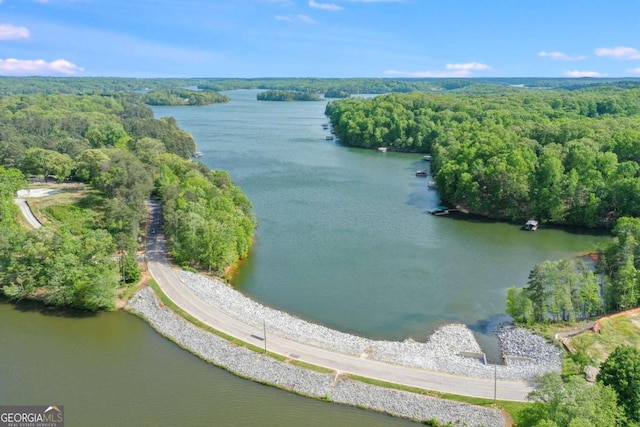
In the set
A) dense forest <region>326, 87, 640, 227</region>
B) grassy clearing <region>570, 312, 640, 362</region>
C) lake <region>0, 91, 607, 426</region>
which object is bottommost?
lake <region>0, 91, 607, 426</region>

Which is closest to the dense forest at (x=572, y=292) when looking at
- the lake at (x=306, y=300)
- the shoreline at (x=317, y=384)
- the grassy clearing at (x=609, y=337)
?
the grassy clearing at (x=609, y=337)

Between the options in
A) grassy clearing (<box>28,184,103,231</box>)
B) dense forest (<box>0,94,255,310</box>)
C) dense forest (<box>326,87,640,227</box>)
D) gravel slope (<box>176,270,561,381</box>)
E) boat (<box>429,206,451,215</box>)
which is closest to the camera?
gravel slope (<box>176,270,561,381</box>)

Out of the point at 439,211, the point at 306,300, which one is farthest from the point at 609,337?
the point at 439,211

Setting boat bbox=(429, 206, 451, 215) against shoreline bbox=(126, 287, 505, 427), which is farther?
boat bbox=(429, 206, 451, 215)

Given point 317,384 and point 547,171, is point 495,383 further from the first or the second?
point 547,171

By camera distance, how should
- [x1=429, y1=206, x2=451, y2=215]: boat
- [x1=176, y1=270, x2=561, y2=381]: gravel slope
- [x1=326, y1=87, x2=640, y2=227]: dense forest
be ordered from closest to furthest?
[x1=176, y1=270, x2=561, y2=381]: gravel slope < [x1=326, y1=87, x2=640, y2=227]: dense forest < [x1=429, y1=206, x2=451, y2=215]: boat

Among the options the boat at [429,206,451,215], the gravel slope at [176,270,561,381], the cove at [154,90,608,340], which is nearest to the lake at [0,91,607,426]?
the cove at [154,90,608,340]

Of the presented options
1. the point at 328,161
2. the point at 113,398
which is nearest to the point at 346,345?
the point at 113,398

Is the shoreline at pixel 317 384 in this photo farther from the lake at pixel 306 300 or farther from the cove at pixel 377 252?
the cove at pixel 377 252

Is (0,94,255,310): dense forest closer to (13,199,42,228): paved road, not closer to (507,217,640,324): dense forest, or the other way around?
(13,199,42,228): paved road

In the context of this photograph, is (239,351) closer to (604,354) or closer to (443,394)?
(443,394)
